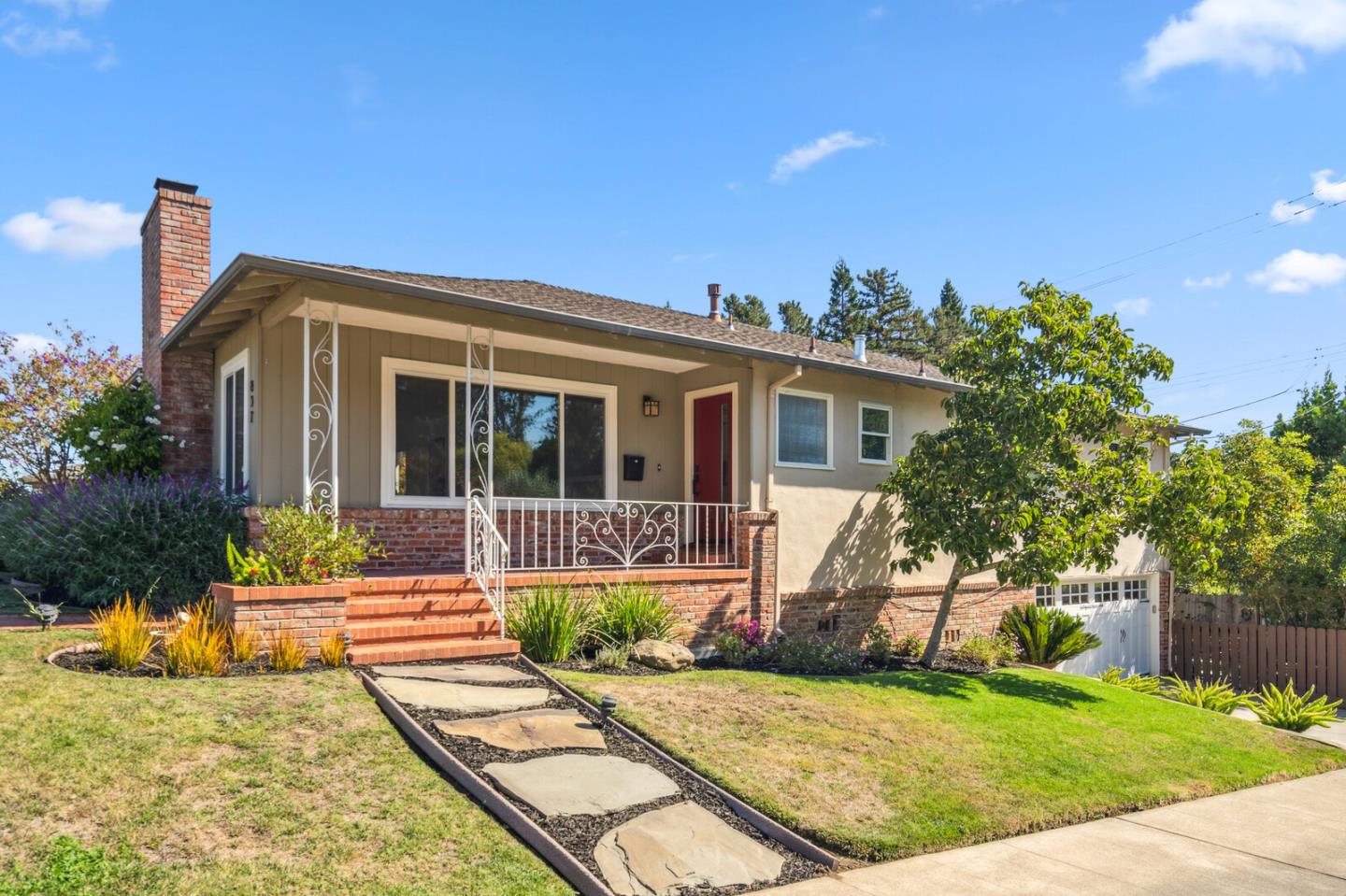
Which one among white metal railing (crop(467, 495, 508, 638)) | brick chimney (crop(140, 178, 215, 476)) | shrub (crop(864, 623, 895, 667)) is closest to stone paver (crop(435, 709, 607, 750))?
white metal railing (crop(467, 495, 508, 638))

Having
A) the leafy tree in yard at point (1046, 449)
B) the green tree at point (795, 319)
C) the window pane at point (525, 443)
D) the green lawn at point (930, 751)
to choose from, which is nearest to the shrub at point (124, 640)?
the green lawn at point (930, 751)

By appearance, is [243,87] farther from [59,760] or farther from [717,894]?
[717,894]

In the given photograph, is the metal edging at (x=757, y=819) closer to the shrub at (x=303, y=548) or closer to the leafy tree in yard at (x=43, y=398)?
the shrub at (x=303, y=548)

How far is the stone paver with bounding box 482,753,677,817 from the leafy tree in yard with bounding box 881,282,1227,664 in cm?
593

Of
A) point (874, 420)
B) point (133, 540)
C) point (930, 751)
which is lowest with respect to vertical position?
point (930, 751)

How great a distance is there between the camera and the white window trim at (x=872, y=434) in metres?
Result: 12.4

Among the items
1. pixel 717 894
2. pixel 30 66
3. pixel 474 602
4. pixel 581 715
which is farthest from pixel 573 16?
pixel 717 894

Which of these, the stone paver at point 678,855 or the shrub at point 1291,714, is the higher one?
the stone paver at point 678,855

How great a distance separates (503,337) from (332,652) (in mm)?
4225

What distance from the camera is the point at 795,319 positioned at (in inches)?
1545

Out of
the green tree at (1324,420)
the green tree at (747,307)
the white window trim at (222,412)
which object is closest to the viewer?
the white window trim at (222,412)

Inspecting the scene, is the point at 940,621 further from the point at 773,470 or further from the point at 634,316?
the point at 634,316

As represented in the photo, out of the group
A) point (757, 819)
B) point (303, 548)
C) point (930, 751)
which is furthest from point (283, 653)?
point (930, 751)

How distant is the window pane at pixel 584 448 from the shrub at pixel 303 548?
447 centimetres
